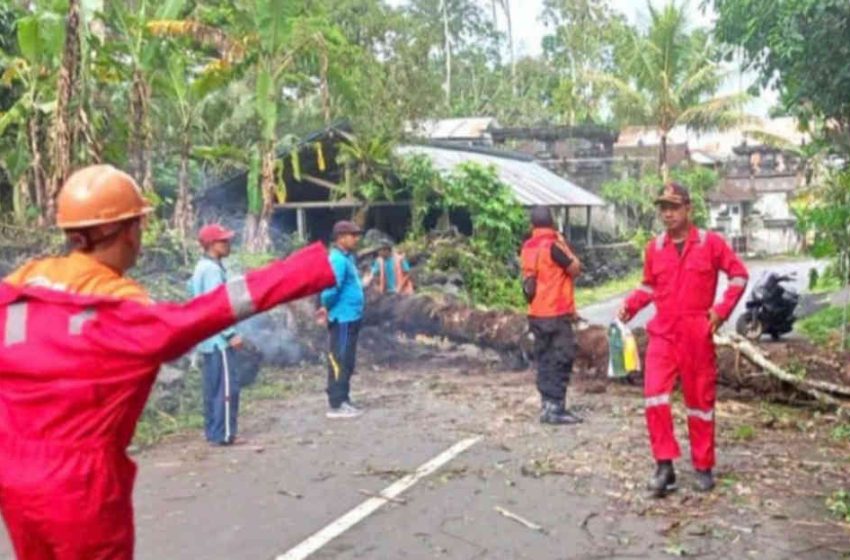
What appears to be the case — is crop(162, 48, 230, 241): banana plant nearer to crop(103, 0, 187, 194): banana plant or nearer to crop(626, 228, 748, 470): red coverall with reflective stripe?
crop(103, 0, 187, 194): banana plant

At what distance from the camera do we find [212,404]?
821 centimetres

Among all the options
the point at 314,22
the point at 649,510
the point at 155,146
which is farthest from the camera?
the point at 155,146

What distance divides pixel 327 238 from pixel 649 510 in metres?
18.0

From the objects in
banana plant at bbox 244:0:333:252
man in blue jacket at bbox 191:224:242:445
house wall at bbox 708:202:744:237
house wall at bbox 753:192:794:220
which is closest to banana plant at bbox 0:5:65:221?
banana plant at bbox 244:0:333:252

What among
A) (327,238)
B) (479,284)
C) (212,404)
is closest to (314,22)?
(479,284)

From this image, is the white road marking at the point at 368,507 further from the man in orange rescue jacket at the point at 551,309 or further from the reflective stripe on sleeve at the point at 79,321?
the reflective stripe on sleeve at the point at 79,321

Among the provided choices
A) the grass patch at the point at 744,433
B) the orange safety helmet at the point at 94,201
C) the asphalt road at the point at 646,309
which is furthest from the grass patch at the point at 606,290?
the orange safety helmet at the point at 94,201

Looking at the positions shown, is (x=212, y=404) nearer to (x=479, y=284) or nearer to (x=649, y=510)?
(x=649, y=510)

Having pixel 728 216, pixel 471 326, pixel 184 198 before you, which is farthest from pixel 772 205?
pixel 471 326

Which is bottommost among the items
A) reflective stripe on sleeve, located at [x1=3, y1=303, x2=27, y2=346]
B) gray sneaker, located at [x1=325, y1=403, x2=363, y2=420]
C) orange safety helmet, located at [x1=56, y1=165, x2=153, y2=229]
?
gray sneaker, located at [x1=325, y1=403, x2=363, y2=420]

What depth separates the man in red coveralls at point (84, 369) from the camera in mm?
2656

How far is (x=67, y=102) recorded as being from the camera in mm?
11711

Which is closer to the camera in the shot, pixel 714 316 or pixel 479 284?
pixel 714 316

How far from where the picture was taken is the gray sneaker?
370 inches
